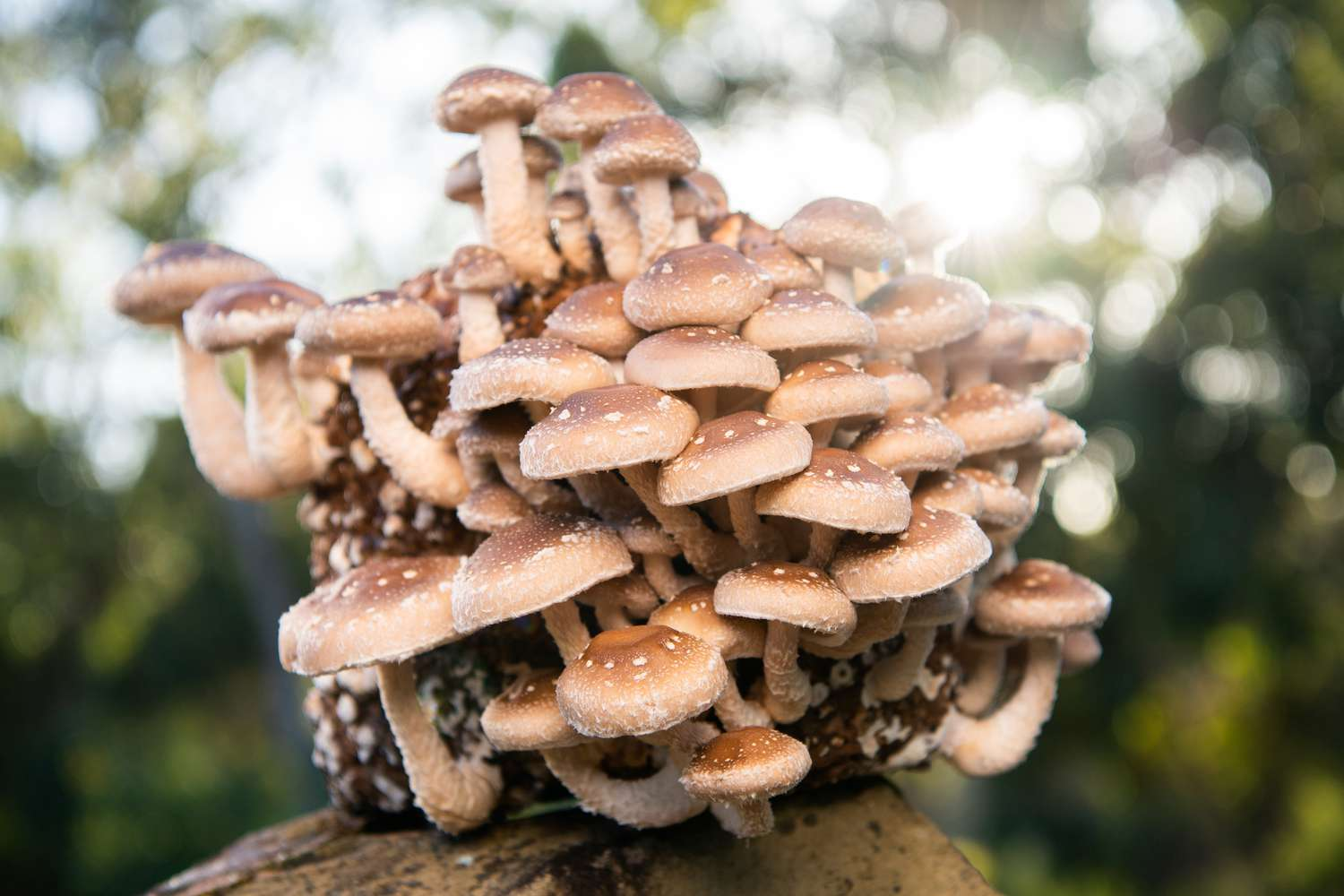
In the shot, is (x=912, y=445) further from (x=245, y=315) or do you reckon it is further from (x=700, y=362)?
(x=245, y=315)

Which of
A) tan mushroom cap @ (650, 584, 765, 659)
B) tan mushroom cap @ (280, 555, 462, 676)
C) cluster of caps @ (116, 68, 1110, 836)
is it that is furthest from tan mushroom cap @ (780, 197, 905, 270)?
tan mushroom cap @ (280, 555, 462, 676)

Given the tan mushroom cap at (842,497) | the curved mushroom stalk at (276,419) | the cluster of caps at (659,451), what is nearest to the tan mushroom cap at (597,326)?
the cluster of caps at (659,451)

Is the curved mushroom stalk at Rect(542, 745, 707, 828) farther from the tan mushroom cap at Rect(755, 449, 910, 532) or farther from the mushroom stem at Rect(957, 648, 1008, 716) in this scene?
the mushroom stem at Rect(957, 648, 1008, 716)

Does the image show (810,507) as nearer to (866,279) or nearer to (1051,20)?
(866,279)

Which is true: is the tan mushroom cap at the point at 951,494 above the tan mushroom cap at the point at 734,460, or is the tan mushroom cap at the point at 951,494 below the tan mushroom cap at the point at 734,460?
below

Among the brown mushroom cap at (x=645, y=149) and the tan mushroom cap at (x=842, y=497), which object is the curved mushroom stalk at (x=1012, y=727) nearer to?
the tan mushroom cap at (x=842, y=497)

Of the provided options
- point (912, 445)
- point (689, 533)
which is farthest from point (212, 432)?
point (912, 445)

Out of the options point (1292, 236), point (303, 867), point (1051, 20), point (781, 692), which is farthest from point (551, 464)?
point (1051, 20)
